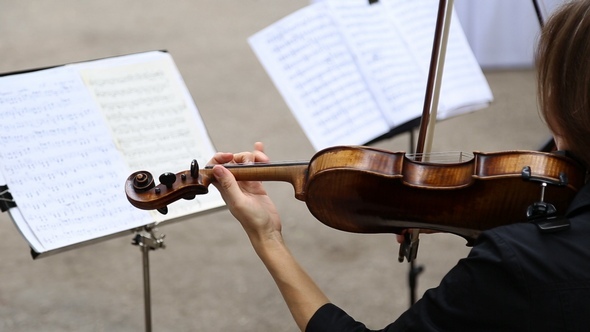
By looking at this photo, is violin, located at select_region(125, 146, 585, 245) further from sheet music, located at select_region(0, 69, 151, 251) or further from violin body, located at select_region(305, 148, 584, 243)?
sheet music, located at select_region(0, 69, 151, 251)

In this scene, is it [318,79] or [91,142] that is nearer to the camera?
[91,142]

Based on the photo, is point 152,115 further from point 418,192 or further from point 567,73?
point 567,73

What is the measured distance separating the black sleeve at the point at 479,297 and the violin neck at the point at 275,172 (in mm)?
347

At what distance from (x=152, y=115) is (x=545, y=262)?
35.4 inches

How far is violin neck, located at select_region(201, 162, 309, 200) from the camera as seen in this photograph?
48.9 inches

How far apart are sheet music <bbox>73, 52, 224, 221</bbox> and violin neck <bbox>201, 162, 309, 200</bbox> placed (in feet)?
0.85

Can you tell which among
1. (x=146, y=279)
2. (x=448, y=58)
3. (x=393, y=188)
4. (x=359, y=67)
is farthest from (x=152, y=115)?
(x=448, y=58)

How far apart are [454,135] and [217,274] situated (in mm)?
1297

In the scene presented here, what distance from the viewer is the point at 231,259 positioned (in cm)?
253

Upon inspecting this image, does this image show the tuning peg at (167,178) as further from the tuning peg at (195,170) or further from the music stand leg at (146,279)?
the music stand leg at (146,279)

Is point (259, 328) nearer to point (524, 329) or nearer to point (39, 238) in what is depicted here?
point (39, 238)

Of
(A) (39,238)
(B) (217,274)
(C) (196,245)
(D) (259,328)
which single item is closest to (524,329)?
(A) (39,238)

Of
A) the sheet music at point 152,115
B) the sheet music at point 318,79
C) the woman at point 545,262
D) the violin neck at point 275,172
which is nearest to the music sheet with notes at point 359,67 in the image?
the sheet music at point 318,79

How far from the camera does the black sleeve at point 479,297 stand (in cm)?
88
